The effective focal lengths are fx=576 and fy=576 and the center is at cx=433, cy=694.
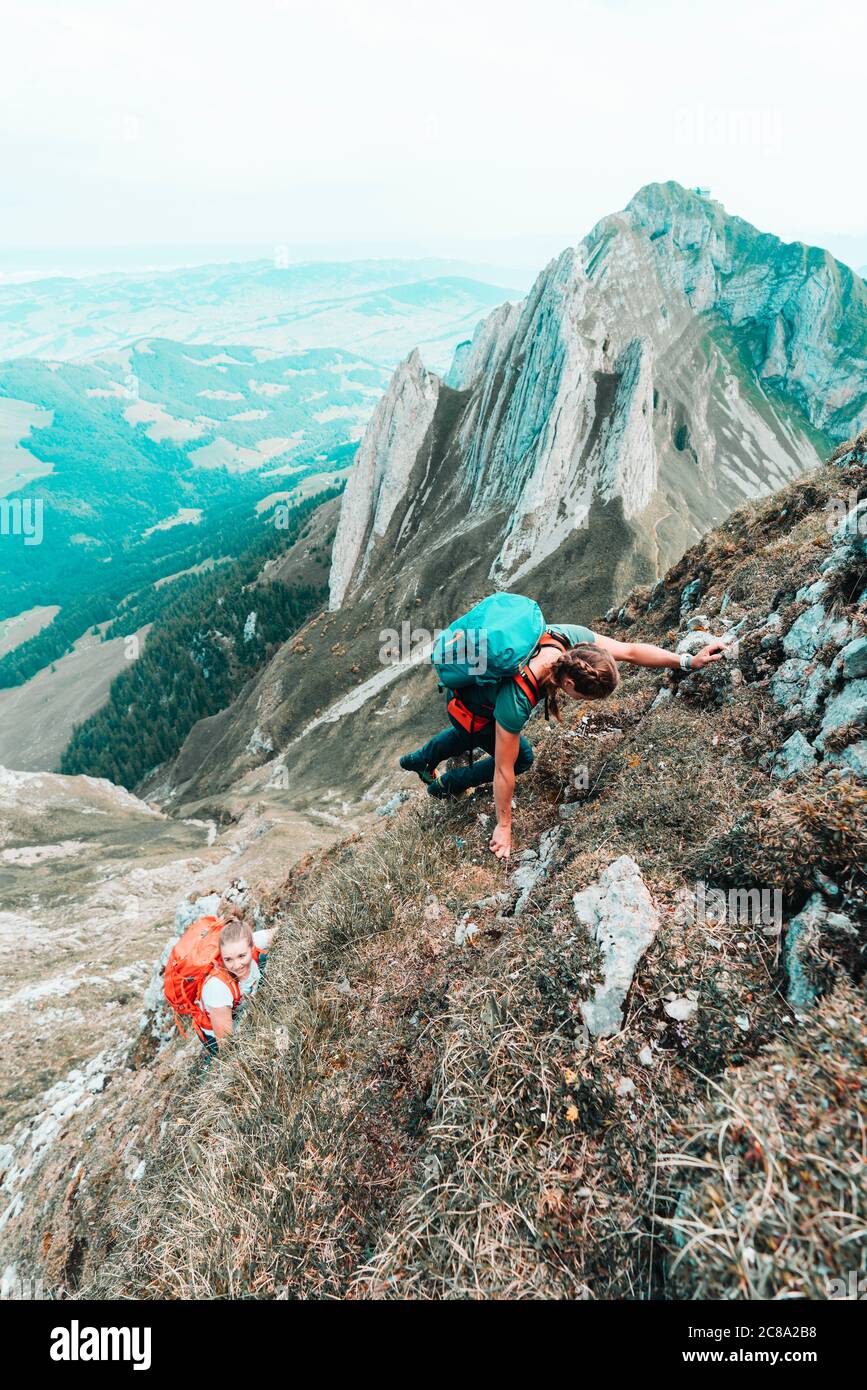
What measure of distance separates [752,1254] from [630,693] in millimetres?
7404

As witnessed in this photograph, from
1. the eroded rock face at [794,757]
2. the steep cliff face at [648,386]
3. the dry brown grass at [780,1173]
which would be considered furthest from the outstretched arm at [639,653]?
the steep cliff face at [648,386]

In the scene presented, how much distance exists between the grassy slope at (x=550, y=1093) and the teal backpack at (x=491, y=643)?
1951 mm

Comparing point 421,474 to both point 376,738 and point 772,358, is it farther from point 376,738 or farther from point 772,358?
point 772,358

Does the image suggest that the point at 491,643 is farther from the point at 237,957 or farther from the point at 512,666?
the point at 237,957

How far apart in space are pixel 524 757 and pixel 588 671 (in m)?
2.30

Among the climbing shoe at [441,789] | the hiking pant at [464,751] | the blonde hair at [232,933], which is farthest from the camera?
the climbing shoe at [441,789]

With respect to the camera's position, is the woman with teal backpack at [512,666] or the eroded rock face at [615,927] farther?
the woman with teal backpack at [512,666]

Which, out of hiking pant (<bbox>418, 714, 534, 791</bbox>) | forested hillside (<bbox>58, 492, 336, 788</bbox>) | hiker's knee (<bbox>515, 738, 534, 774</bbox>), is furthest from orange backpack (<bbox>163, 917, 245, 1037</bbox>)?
forested hillside (<bbox>58, 492, 336, 788</bbox>)

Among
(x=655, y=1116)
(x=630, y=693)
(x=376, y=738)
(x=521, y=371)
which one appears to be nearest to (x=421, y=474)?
(x=521, y=371)

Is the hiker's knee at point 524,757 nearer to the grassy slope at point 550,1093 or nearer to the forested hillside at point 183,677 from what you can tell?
the grassy slope at point 550,1093

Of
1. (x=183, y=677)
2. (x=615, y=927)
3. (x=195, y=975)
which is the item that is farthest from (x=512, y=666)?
(x=183, y=677)

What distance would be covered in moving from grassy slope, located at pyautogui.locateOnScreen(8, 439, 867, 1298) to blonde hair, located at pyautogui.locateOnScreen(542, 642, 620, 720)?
4.10ft

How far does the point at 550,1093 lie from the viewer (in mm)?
3666

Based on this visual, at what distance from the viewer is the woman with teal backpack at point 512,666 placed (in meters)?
5.94
